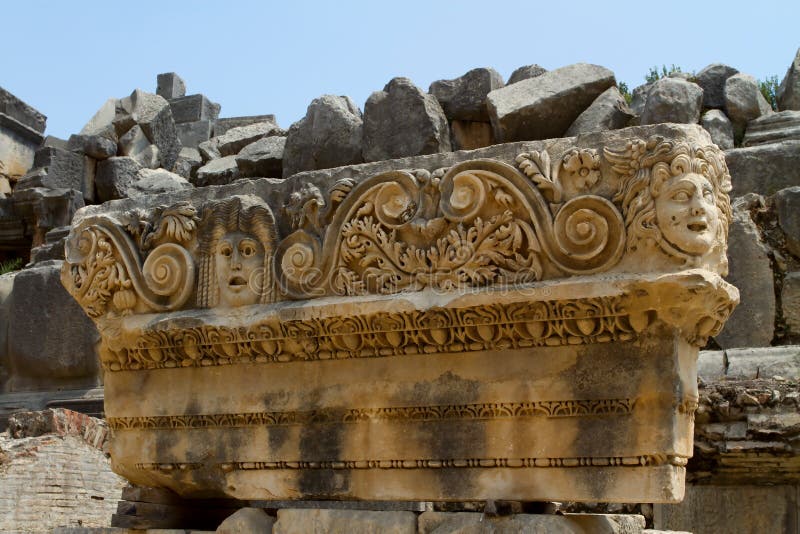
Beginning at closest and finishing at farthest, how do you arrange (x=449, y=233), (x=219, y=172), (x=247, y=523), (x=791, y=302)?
(x=449, y=233) → (x=247, y=523) → (x=791, y=302) → (x=219, y=172)

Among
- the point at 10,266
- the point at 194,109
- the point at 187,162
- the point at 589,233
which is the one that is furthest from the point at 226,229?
the point at 194,109

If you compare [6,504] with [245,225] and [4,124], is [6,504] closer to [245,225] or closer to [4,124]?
[245,225]

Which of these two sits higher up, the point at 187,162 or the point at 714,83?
the point at 714,83

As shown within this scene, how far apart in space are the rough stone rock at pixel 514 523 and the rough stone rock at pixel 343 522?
72 millimetres

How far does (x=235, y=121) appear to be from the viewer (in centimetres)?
1330

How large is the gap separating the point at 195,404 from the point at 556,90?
171 inches

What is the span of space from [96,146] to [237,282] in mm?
8781

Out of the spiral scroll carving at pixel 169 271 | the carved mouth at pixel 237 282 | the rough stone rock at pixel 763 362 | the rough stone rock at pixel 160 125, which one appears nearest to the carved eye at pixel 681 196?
the carved mouth at pixel 237 282

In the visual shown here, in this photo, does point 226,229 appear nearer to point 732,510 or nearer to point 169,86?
point 732,510

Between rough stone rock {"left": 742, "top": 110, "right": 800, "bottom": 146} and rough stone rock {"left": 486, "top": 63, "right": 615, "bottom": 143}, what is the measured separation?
3.70 ft

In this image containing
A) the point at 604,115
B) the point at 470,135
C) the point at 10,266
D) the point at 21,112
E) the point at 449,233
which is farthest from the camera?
the point at 21,112

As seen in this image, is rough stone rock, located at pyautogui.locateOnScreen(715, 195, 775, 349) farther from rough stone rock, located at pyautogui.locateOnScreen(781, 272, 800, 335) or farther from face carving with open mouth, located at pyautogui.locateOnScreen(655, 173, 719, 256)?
face carving with open mouth, located at pyautogui.locateOnScreen(655, 173, 719, 256)

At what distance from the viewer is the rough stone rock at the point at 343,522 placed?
155 inches

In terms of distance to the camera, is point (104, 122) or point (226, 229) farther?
point (104, 122)
